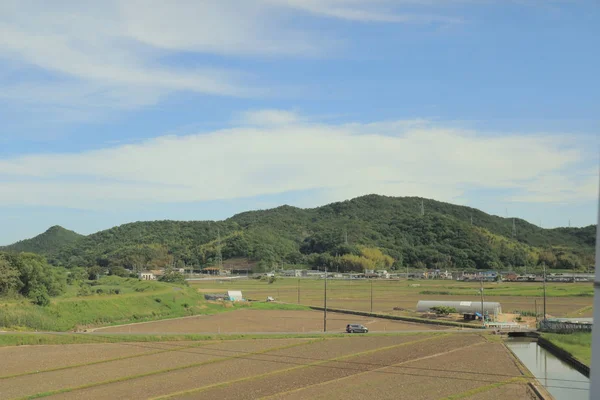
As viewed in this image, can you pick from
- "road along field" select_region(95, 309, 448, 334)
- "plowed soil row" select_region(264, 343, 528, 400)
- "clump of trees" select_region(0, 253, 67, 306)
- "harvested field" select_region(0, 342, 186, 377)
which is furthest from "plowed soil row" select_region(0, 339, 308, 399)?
"clump of trees" select_region(0, 253, 67, 306)

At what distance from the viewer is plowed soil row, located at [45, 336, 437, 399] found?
29906 millimetres

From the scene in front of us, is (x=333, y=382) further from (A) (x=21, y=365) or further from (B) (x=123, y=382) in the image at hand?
(A) (x=21, y=365)

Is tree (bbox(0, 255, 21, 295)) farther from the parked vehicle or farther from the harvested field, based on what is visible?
the parked vehicle

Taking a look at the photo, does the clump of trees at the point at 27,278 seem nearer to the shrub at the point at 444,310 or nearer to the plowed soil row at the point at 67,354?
the plowed soil row at the point at 67,354

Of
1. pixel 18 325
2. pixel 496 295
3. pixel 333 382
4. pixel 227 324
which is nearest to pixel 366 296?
pixel 496 295

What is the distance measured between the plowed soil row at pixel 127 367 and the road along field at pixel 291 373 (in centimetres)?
6

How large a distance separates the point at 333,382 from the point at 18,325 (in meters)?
33.9

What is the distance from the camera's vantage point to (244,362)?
38.5 meters

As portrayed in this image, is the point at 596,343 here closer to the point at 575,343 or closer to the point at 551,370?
the point at 551,370

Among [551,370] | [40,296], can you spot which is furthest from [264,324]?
[551,370]

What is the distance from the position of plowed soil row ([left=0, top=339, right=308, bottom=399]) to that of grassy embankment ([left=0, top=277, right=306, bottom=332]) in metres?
18.5

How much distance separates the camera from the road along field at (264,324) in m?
55.7

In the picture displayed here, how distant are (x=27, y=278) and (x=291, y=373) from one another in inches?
1508

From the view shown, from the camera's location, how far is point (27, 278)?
60312 mm
